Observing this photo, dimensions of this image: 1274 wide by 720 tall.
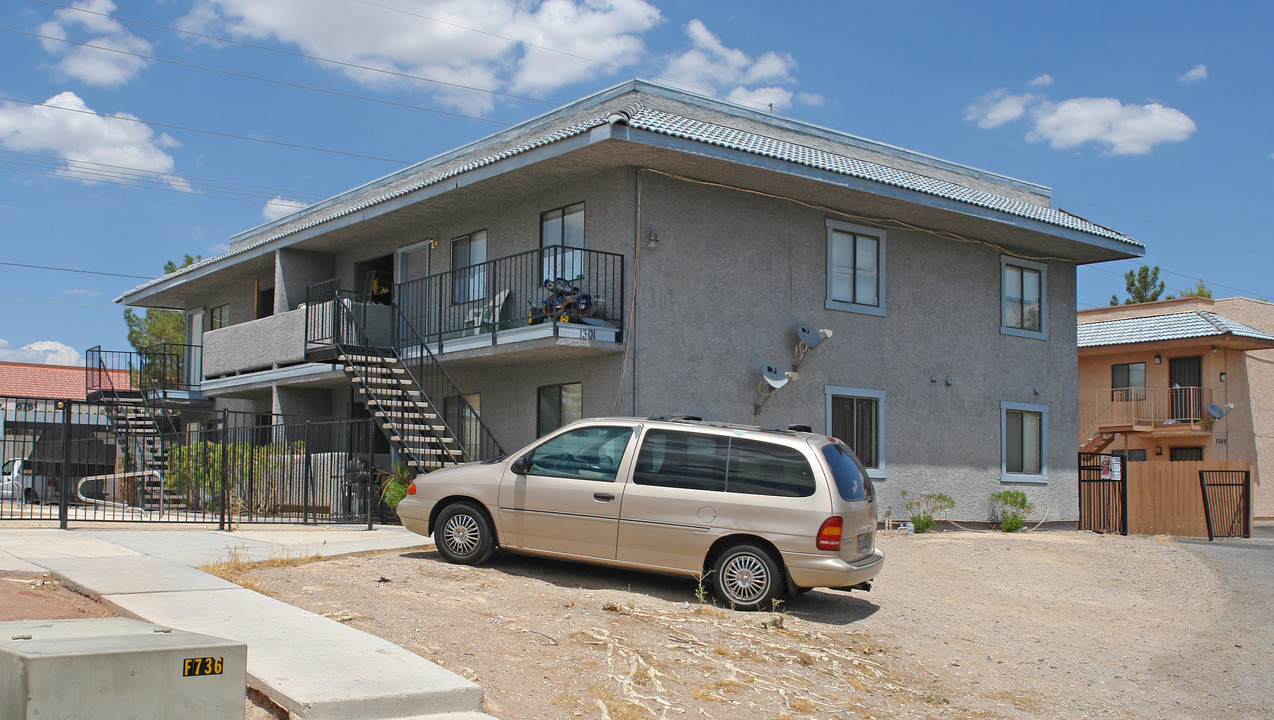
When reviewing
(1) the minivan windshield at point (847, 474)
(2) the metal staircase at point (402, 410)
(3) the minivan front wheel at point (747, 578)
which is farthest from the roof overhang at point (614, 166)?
(3) the minivan front wheel at point (747, 578)

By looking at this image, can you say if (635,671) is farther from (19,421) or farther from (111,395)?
(19,421)

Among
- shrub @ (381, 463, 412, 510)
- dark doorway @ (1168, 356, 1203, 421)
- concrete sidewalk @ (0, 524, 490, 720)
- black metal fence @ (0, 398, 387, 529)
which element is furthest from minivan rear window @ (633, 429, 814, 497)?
dark doorway @ (1168, 356, 1203, 421)

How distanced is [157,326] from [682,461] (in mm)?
36626

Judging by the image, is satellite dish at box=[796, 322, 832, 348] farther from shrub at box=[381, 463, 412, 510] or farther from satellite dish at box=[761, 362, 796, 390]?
shrub at box=[381, 463, 412, 510]

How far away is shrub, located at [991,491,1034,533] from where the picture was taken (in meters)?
19.5

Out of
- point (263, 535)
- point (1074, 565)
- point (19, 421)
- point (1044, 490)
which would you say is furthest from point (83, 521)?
point (19, 421)

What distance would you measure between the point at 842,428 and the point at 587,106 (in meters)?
6.81

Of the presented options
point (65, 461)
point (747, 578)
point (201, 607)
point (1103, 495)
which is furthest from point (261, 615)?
point (1103, 495)

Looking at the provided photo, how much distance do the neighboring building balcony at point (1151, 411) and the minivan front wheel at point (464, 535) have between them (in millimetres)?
28138

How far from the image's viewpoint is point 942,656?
28.0 ft

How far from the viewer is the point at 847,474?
9828 mm

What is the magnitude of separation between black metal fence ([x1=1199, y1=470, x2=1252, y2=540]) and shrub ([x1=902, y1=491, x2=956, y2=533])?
6.07 m

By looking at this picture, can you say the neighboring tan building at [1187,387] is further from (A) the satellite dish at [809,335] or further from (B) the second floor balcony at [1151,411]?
(A) the satellite dish at [809,335]

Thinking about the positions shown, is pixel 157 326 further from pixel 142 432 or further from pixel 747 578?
pixel 747 578
